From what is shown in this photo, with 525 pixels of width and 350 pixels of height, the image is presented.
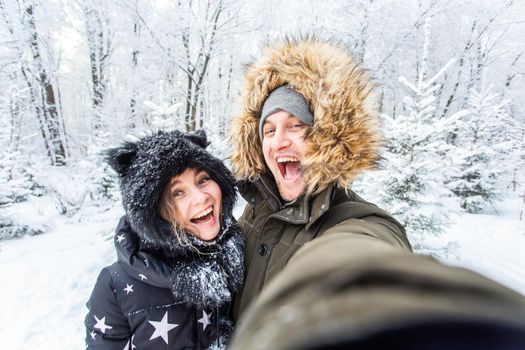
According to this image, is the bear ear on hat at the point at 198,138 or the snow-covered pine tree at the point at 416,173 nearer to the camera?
the bear ear on hat at the point at 198,138

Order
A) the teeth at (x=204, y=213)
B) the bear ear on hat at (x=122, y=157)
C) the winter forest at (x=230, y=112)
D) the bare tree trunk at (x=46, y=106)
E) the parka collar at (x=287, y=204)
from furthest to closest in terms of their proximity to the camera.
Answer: the bare tree trunk at (x=46, y=106)
the winter forest at (x=230, y=112)
the teeth at (x=204, y=213)
the bear ear on hat at (x=122, y=157)
the parka collar at (x=287, y=204)

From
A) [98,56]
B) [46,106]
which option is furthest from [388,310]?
[98,56]

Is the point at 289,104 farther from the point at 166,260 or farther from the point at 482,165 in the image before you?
the point at 482,165

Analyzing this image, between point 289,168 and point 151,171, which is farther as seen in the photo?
point 289,168

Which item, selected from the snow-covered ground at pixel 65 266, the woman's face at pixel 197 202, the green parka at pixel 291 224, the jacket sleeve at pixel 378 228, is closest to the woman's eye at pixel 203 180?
the woman's face at pixel 197 202

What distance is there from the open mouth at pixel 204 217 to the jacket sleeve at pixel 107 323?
536 millimetres

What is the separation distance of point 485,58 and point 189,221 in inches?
740

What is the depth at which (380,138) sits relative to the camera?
1.59m

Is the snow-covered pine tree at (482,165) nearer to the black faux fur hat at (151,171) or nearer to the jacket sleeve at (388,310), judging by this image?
the black faux fur hat at (151,171)

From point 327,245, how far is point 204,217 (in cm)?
140

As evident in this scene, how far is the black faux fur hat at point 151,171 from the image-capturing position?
1497 millimetres

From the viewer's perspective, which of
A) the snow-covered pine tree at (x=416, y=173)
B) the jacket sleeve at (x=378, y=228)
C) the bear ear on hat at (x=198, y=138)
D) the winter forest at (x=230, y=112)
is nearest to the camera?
the jacket sleeve at (x=378, y=228)

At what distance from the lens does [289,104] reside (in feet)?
5.51

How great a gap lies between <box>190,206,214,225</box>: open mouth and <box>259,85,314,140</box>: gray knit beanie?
0.70 m
